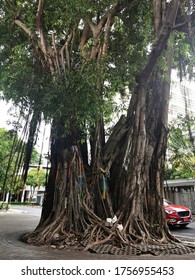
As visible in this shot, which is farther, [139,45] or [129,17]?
[129,17]

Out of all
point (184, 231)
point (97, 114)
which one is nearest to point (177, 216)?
point (184, 231)

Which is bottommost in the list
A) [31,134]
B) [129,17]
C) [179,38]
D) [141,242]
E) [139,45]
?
[141,242]

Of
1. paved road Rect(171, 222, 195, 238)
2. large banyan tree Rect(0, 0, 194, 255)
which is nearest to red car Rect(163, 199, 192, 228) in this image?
paved road Rect(171, 222, 195, 238)

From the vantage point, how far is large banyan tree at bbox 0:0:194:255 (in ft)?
16.4

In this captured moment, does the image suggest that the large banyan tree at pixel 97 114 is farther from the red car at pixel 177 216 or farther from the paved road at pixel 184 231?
the red car at pixel 177 216

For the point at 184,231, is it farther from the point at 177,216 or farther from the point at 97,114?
the point at 97,114

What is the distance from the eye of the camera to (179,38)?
7363mm

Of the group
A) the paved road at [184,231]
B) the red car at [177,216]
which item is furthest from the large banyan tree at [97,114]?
the red car at [177,216]

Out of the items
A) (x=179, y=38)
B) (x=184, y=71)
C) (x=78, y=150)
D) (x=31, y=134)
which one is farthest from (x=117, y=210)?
(x=179, y=38)

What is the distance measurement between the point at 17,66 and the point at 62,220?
12.0ft

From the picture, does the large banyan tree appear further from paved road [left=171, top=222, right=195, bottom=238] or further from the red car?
the red car

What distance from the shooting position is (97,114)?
16.9 feet

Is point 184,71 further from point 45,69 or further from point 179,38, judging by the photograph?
point 45,69

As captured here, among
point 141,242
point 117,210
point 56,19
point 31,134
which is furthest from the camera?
point 56,19
